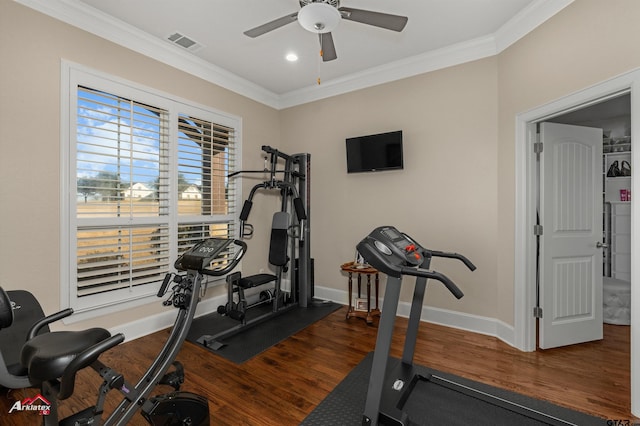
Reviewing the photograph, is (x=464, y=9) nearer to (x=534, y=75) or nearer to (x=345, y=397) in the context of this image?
(x=534, y=75)

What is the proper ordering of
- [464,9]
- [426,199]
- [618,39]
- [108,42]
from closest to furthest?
[618,39] < [464,9] < [108,42] < [426,199]

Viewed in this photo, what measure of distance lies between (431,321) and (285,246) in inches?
80.7

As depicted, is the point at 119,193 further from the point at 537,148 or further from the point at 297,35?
the point at 537,148

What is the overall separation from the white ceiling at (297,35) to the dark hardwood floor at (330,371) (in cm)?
304

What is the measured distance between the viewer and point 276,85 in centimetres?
437

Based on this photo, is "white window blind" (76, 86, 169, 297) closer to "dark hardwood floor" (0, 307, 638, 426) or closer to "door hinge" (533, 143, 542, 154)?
"dark hardwood floor" (0, 307, 638, 426)

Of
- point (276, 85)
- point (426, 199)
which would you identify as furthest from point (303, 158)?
point (426, 199)

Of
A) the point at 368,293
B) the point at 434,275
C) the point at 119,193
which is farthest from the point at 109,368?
the point at 368,293

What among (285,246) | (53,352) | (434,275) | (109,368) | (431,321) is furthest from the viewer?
(285,246)

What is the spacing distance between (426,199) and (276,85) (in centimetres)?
272

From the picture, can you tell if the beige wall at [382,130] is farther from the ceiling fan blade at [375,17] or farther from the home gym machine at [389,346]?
the ceiling fan blade at [375,17]

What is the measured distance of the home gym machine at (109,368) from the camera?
1187mm

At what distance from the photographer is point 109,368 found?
1.34 m

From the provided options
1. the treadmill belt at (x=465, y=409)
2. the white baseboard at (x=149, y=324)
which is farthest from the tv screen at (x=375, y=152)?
the white baseboard at (x=149, y=324)
